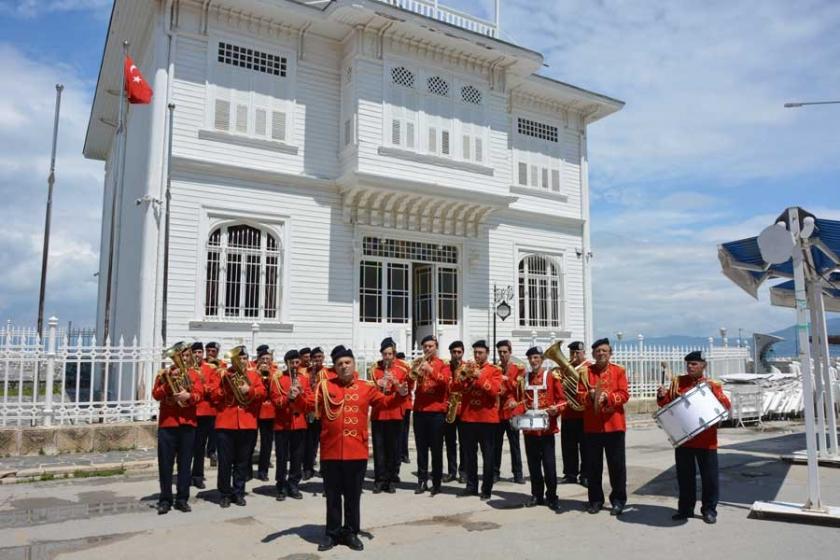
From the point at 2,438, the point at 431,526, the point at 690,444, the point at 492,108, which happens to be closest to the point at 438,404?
the point at 431,526

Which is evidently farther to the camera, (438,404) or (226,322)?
(226,322)

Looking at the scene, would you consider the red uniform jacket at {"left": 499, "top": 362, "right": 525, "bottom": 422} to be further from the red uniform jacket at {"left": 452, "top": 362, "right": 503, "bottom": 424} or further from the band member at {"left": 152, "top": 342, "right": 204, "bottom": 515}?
the band member at {"left": 152, "top": 342, "right": 204, "bottom": 515}

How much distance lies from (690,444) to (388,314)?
11877 millimetres

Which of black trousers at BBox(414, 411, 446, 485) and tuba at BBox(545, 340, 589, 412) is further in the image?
black trousers at BBox(414, 411, 446, 485)

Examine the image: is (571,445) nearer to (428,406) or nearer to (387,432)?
(428,406)

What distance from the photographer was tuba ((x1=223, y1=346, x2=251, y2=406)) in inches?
328

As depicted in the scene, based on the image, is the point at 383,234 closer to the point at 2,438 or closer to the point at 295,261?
the point at 295,261

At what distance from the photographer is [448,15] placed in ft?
62.8

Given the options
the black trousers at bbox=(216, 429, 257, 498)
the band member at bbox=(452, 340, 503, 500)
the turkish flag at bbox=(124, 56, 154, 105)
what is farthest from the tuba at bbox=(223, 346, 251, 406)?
the turkish flag at bbox=(124, 56, 154, 105)

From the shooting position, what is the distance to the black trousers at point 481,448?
8.55m

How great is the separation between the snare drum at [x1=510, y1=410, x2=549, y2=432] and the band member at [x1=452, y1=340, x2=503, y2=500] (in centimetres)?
85

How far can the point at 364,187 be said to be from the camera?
56.3 ft

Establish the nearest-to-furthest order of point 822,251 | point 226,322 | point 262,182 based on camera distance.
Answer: point 822,251, point 226,322, point 262,182

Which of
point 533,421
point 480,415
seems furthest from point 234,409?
point 533,421
